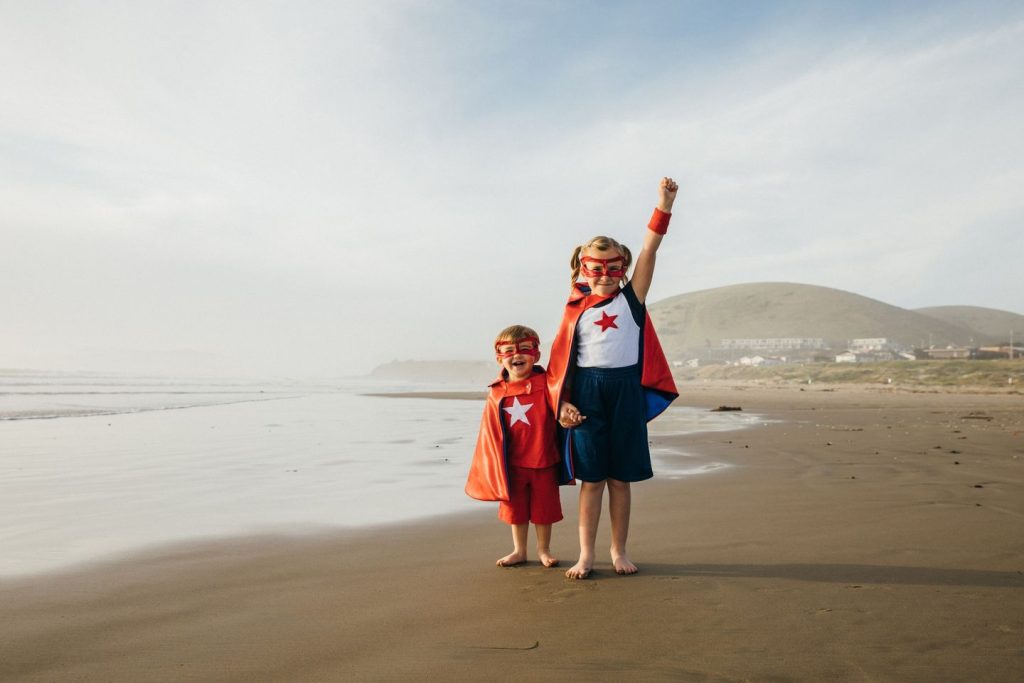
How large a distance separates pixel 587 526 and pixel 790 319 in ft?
490

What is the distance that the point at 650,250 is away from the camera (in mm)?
3533

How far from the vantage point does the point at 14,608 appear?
2.60m

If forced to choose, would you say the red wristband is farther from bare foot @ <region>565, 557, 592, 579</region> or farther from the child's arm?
bare foot @ <region>565, 557, 592, 579</region>

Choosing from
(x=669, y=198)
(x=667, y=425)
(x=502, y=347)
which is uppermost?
(x=669, y=198)

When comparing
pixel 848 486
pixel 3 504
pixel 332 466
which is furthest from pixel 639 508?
pixel 3 504

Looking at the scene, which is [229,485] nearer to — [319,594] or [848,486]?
[319,594]

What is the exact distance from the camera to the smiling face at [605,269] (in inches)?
140

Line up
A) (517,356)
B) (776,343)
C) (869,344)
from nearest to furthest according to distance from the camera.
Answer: (517,356)
(869,344)
(776,343)

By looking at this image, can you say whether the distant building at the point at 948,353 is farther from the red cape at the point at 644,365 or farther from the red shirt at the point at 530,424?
the red shirt at the point at 530,424

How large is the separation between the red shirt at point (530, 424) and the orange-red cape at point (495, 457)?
0.02 m

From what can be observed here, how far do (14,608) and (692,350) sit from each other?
439ft

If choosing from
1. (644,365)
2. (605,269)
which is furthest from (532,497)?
(605,269)

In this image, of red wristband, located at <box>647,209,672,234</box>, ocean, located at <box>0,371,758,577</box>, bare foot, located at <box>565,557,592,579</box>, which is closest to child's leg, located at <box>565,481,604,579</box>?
bare foot, located at <box>565,557,592,579</box>

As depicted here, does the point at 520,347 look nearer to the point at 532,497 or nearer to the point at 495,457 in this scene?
the point at 495,457
